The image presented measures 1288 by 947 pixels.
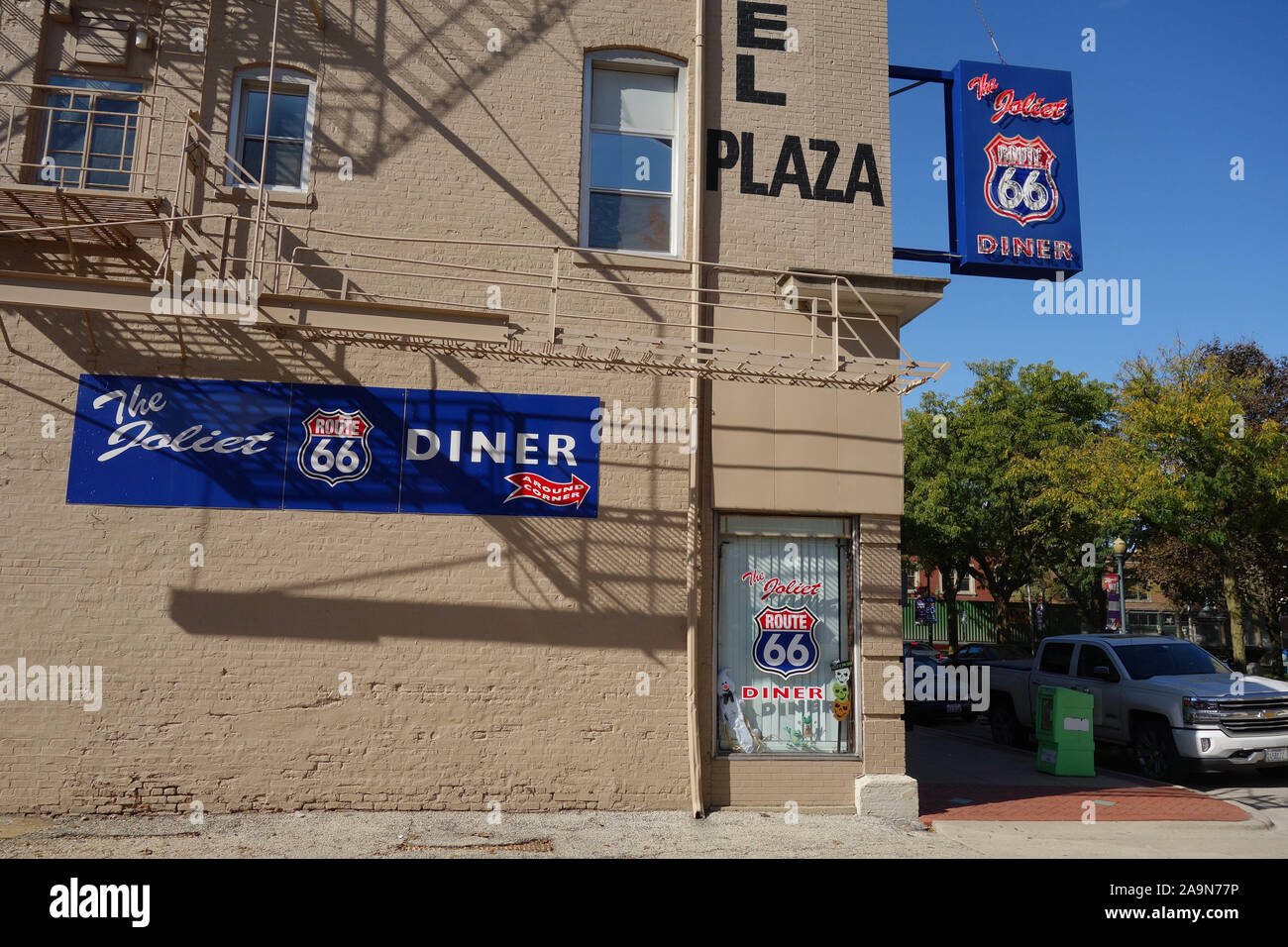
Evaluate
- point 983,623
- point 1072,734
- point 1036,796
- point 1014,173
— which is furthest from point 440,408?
point 983,623

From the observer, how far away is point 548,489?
9195mm

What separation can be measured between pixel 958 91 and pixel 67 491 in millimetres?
10650

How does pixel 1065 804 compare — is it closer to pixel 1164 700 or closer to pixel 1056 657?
pixel 1164 700

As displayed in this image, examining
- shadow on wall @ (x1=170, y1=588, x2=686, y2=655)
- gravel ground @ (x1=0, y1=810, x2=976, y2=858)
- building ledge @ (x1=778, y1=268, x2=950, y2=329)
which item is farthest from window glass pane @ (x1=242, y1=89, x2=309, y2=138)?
gravel ground @ (x1=0, y1=810, x2=976, y2=858)

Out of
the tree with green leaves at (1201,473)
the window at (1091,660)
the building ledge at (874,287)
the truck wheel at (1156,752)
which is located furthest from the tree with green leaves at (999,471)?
the building ledge at (874,287)

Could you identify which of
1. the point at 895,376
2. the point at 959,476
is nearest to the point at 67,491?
the point at 895,376

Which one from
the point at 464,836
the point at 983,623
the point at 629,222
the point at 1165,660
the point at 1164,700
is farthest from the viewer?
the point at 983,623

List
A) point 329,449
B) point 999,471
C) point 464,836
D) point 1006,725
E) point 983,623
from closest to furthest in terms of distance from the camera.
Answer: point 464,836 < point 329,449 < point 1006,725 < point 999,471 < point 983,623

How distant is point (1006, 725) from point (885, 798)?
25.0 feet

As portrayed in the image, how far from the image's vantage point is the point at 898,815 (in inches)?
355

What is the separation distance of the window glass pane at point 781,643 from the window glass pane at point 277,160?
6.02m

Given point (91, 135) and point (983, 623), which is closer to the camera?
point (91, 135)

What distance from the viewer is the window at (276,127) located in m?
9.49

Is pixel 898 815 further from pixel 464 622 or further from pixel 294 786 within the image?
pixel 294 786
